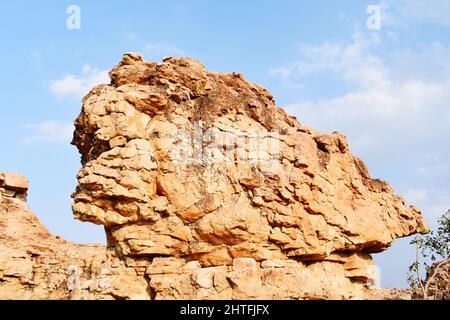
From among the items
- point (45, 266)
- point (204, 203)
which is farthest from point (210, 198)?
point (45, 266)

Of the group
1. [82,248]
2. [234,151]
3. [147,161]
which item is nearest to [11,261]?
[82,248]

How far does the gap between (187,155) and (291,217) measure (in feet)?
14.0

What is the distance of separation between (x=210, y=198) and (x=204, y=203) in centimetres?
27

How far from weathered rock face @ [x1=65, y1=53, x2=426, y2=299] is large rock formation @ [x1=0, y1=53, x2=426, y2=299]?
0.04m

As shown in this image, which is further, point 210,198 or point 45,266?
point 45,266

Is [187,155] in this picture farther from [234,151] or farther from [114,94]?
[114,94]

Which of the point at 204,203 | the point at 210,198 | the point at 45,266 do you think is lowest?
the point at 45,266

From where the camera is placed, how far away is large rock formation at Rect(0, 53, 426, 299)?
17812mm

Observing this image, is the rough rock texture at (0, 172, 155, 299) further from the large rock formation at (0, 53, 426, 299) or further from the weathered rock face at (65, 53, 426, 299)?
the weathered rock face at (65, 53, 426, 299)

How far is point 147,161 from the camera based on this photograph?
1805 centimetres

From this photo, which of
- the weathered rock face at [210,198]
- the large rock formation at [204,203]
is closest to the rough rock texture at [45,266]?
the large rock formation at [204,203]

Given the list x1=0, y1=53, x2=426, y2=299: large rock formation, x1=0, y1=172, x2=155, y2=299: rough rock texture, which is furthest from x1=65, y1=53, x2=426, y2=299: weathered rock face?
x1=0, y1=172, x2=155, y2=299: rough rock texture

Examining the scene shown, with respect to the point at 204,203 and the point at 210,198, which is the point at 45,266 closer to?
the point at 204,203

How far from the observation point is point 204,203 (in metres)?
18.1
